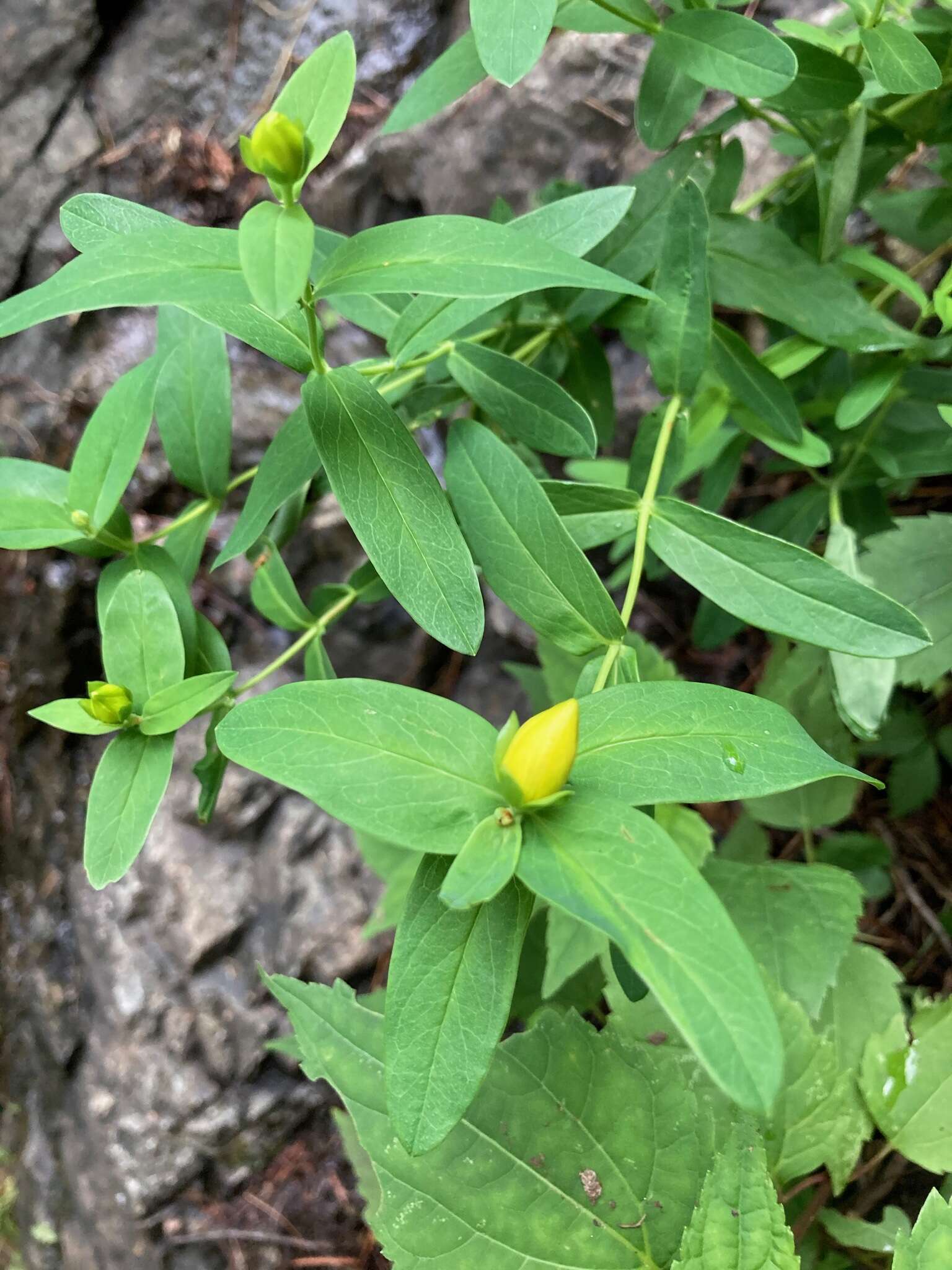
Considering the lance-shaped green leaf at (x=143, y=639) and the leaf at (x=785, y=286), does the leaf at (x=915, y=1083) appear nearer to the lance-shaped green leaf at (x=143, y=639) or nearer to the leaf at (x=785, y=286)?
the leaf at (x=785, y=286)

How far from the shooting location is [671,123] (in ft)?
3.01

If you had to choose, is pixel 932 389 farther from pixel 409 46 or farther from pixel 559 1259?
pixel 409 46

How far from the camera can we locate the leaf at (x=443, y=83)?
37.3 inches

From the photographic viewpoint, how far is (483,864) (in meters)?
0.53

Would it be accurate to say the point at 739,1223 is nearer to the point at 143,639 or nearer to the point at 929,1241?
the point at 929,1241

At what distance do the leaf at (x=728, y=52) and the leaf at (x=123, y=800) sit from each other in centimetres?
83

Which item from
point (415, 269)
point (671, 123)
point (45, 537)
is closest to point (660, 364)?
point (671, 123)

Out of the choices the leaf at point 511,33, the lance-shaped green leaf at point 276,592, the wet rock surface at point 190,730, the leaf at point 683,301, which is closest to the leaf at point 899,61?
the leaf at point 683,301

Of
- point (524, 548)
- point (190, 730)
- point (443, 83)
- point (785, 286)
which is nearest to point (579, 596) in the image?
point (524, 548)

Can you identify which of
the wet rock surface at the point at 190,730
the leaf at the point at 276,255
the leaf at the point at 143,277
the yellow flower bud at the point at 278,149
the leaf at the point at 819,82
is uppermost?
the leaf at the point at 819,82

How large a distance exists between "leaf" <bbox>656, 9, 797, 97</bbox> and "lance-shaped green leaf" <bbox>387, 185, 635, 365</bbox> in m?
0.15

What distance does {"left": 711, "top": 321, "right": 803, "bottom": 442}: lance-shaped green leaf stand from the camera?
97 centimetres

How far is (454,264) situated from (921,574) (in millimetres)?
854

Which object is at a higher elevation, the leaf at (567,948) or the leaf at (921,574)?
the leaf at (921,574)
